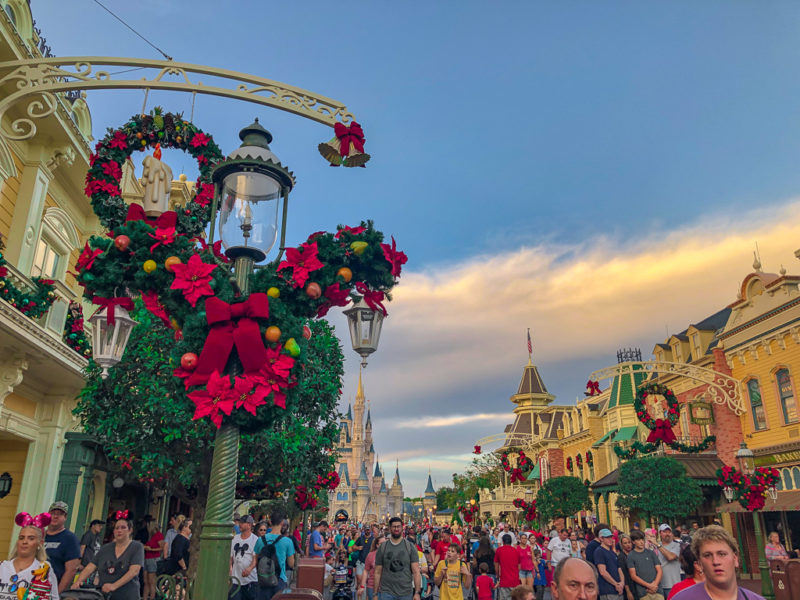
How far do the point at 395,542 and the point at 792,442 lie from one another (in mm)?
17836

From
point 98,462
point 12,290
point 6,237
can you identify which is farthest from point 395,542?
point 98,462

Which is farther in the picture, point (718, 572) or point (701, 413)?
point (701, 413)

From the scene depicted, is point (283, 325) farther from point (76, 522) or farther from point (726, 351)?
point (726, 351)

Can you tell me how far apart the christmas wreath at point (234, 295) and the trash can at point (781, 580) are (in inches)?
500

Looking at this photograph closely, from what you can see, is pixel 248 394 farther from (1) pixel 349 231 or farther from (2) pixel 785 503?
(2) pixel 785 503

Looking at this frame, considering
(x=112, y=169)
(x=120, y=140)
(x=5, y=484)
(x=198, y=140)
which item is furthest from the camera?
(x=5, y=484)

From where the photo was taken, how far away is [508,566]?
11.0 m

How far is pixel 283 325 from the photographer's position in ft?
15.3

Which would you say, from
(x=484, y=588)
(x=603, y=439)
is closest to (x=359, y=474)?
(x=603, y=439)

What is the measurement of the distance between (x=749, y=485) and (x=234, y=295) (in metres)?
17.4

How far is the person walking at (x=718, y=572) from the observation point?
345cm

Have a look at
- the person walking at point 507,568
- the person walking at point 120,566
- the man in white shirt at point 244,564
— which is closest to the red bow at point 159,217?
the person walking at point 120,566

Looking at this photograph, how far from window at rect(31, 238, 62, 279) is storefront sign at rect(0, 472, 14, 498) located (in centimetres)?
420

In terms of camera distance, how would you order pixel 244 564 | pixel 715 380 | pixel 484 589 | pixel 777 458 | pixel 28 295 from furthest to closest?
pixel 715 380, pixel 777 458, pixel 484 589, pixel 28 295, pixel 244 564
